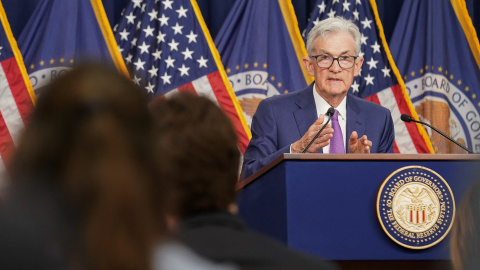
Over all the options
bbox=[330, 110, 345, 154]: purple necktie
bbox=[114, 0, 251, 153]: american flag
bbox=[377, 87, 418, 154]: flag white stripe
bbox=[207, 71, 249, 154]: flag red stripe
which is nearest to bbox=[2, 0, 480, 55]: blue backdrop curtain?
bbox=[114, 0, 251, 153]: american flag

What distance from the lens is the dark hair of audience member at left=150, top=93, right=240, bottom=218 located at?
4.49 ft

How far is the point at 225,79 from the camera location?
6.14 meters

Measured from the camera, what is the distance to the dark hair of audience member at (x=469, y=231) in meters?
1.14

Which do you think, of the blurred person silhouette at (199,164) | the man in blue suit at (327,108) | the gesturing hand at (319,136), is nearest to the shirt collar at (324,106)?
the man in blue suit at (327,108)

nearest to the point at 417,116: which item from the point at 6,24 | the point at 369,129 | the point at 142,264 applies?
the point at 369,129

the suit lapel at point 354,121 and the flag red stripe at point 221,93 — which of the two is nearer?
the suit lapel at point 354,121

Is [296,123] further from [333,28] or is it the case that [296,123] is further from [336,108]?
[333,28]

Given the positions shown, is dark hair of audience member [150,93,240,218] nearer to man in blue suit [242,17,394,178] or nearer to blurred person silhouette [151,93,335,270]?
blurred person silhouette [151,93,335,270]

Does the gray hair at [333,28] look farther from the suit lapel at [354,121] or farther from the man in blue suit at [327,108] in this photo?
the suit lapel at [354,121]

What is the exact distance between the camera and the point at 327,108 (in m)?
4.48

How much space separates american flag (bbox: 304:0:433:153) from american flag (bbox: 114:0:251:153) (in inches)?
34.1

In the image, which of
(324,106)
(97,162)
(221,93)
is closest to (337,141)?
(324,106)

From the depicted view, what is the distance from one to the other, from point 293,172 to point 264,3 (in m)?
3.51

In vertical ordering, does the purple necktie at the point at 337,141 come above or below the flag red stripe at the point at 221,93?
below
